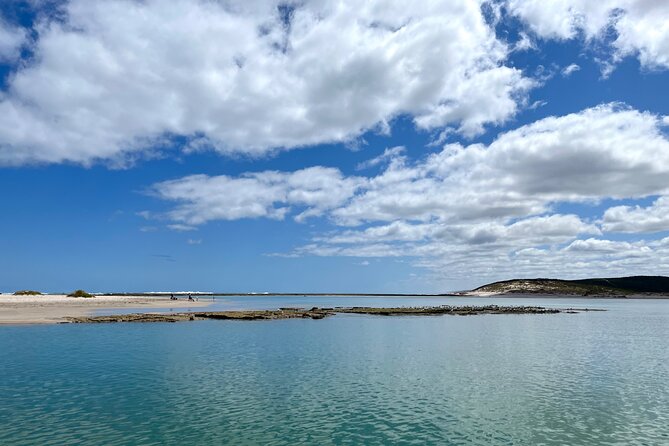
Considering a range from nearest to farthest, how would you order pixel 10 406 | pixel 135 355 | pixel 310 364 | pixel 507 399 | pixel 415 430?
1. pixel 415 430
2. pixel 10 406
3. pixel 507 399
4. pixel 310 364
5. pixel 135 355

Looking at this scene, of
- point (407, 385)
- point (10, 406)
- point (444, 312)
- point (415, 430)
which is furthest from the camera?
point (444, 312)

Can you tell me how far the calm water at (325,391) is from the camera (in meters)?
24.9

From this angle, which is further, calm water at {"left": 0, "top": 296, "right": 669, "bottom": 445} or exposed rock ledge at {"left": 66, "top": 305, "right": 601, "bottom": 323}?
exposed rock ledge at {"left": 66, "top": 305, "right": 601, "bottom": 323}

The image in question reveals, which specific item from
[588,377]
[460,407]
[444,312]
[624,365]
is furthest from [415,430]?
[444,312]

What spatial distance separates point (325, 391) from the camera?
34.3 m

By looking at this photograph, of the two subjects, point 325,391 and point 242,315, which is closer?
point 325,391

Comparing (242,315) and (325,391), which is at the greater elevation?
(242,315)

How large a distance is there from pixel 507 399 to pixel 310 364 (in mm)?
19625

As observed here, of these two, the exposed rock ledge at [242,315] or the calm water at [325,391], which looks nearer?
the calm water at [325,391]

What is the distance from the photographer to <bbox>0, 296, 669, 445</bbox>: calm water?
81.7 ft

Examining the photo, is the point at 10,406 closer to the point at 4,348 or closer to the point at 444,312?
the point at 4,348

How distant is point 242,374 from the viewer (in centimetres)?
4022

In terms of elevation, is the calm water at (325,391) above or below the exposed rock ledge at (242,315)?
below

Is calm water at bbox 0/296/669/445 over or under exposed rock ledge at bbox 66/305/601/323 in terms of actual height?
under
